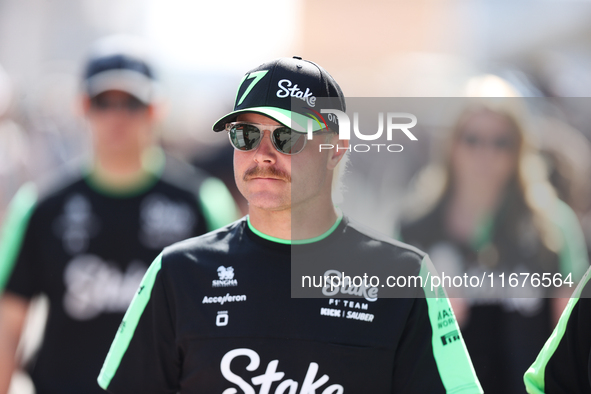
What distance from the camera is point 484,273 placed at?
124 inches

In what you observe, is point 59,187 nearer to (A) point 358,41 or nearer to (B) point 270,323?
(B) point 270,323

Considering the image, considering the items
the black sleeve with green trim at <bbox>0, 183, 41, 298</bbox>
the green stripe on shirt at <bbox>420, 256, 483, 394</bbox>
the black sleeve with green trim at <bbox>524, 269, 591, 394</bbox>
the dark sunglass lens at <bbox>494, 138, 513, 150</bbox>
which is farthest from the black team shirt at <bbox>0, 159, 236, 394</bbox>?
the black sleeve with green trim at <bbox>524, 269, 591, 394</bbox>

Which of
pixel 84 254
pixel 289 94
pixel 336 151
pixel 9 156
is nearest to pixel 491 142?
pixel 336 151

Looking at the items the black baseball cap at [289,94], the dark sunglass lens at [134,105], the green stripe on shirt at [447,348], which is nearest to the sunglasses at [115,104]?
the dark sunglass lens at [134,105]

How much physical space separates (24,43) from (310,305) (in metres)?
→ 10.5

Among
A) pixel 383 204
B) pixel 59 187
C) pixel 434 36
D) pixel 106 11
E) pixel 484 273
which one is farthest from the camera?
pixel 106 11

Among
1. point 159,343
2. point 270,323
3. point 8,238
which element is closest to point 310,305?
point 270,323

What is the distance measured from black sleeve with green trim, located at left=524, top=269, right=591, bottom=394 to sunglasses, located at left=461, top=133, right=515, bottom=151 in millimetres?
1458

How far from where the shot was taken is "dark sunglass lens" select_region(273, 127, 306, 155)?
82.1 inches

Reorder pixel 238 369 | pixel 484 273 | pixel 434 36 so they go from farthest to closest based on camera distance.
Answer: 1. pixel 434 36
2. pixel 484 273
3. pixel 238 369

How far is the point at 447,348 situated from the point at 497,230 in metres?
1.49

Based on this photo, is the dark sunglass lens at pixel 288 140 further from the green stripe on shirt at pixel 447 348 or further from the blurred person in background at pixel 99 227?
the blurred person in background at pixel 99 227

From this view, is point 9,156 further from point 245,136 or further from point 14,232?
point 245,136

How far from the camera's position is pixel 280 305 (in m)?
2.06
